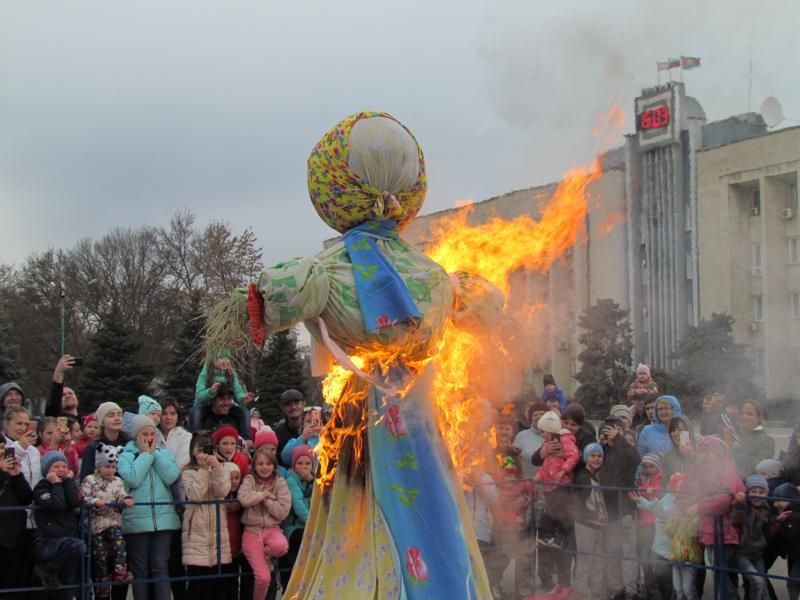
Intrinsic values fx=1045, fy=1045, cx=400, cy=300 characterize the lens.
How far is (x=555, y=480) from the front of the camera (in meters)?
8.93

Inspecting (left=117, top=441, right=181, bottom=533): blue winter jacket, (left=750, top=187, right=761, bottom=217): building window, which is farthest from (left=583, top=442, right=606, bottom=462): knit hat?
(left=750, top=187, right=761, bottom=217): building window

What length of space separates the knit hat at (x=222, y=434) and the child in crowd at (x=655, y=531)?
3296mm

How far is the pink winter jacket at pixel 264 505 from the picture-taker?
8047 mm

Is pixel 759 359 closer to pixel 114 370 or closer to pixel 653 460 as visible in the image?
pixel 653 460

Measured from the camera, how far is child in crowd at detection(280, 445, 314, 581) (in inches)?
324

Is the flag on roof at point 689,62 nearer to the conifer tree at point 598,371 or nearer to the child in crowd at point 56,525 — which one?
the child in crowd at point 56,525

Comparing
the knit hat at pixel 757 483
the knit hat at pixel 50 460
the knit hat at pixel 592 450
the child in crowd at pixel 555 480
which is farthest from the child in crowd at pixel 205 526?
the knit hat at pixel 757 483

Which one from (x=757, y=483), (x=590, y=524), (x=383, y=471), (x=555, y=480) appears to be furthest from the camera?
(x=555, y=480)

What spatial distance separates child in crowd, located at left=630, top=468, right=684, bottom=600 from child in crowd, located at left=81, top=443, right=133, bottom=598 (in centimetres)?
404

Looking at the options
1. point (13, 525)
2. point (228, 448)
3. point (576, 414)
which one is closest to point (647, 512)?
point (576, 414)

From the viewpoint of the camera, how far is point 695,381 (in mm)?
10195

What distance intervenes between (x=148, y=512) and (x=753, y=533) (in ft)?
14.9

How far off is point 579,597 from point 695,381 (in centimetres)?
277

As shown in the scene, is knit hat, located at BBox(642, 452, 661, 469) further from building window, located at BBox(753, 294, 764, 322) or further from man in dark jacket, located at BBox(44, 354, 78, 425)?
man in dark jacket, located at BBox(44, 354, 78, 425)
